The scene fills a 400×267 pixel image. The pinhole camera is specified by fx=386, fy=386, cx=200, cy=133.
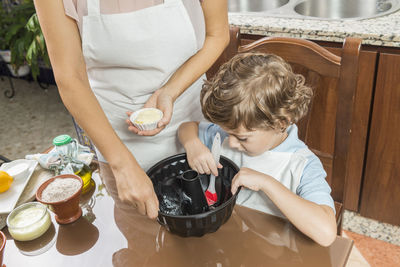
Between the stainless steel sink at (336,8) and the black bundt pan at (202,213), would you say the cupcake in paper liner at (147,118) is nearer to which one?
the black bundt pan at (202,213)

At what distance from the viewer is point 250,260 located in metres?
0.82

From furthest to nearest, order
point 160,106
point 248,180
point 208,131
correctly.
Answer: point 208,131 < point 160,106 < point 248,180

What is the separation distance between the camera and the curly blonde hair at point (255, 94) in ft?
3.11

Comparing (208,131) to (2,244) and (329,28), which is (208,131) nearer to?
(2,244)

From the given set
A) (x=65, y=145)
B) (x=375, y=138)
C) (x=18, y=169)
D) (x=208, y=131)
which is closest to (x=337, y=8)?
(x=375, y=138)

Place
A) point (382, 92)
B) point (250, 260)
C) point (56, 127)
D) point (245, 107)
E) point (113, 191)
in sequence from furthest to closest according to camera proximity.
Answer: point (56, 127) < point (382, 92) < point (113, 191) < point (245, 107) < point (250, 260)

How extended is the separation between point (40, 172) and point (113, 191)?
25 cm

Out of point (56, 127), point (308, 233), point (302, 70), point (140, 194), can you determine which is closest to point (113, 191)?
point (140, 194)

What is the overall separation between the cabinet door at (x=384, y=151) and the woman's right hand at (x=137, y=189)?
1.19 metres

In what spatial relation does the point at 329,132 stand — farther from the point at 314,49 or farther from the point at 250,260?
the point at 250,260

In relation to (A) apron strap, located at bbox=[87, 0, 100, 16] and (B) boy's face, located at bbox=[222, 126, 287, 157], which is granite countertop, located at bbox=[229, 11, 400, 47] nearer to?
(B) boy's face, located at bbox=[222, 126, 287, 157]

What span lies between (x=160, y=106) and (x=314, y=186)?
48cm

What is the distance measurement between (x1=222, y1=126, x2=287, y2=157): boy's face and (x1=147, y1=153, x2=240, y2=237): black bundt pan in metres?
0.08

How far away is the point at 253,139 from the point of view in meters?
1.01
